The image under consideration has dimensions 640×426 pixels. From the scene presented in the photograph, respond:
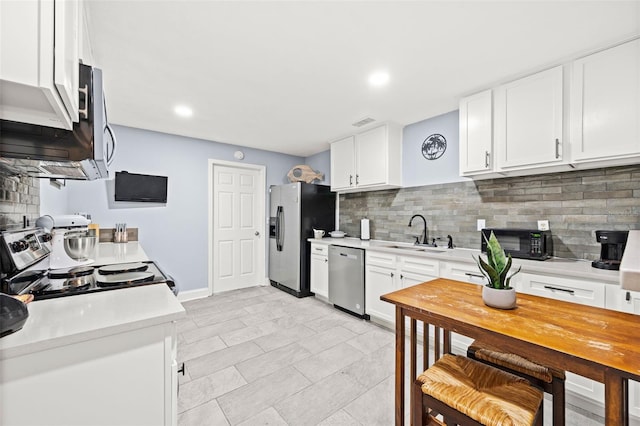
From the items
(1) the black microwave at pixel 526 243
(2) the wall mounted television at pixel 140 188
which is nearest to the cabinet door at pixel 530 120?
(1) the black microwave at pixel 526 243

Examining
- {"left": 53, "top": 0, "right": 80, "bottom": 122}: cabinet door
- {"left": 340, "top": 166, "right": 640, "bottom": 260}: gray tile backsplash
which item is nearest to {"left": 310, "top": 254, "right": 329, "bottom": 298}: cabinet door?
{"left": 340, "top": 166, "right": 640, "bottom": 260}: gray tile backsplash

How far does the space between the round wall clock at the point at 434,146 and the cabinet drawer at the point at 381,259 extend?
1324 mm

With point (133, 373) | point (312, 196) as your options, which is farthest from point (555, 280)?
point (312, 196)

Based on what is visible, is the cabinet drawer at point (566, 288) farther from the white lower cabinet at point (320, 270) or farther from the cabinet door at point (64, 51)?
the cabinet door at point (64, 51)

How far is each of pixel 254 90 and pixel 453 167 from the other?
7.54 ft

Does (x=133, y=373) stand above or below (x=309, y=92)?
below

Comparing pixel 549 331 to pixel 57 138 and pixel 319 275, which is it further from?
pixel 319 275

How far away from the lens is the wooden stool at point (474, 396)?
94 centimetres

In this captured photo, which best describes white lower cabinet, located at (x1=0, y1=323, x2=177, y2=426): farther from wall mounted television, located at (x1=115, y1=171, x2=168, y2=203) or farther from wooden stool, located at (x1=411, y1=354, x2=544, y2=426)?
wall mounted television, located at (x1=115, y1=171, x2=168, y2=203)

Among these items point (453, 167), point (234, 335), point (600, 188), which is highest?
point (453, 167)

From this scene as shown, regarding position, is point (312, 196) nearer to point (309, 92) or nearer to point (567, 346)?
point (309, 92)

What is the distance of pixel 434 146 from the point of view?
3.21 m

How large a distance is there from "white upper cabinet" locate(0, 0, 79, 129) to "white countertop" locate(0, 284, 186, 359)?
66 centimetres

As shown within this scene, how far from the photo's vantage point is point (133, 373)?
0.92 m
